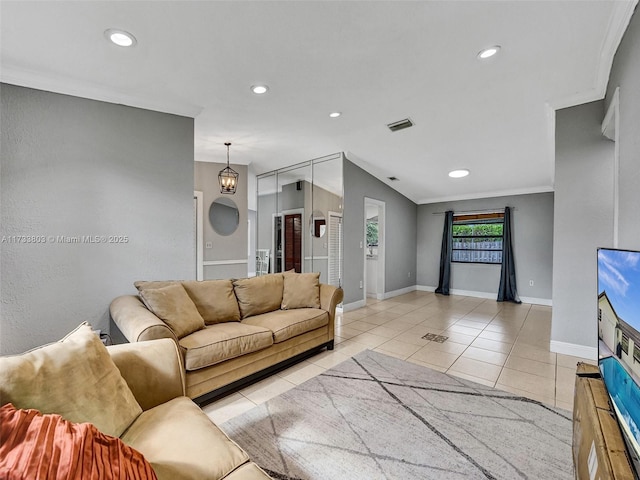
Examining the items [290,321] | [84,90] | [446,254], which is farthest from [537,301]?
[84,90]

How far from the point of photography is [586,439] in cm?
121

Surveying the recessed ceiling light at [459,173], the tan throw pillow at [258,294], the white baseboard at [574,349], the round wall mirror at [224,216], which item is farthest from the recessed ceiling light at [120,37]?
the white baseboard at [574,349]

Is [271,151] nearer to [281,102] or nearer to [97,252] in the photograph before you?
[281,102]

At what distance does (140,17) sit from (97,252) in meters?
2.06

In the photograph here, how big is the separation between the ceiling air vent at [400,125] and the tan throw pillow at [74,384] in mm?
3626

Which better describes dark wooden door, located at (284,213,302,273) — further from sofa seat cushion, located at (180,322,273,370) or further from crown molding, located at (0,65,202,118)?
sofa seat cushion, located at (180,322,273,370)

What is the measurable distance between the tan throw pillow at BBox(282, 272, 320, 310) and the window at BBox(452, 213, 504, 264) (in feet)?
15.2

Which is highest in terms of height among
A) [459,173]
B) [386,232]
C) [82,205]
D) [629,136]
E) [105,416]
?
[459,173]

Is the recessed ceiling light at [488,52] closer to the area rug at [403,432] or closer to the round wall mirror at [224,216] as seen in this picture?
the area rug at [403,432]

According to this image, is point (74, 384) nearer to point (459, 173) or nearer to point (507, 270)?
point (459, 173)

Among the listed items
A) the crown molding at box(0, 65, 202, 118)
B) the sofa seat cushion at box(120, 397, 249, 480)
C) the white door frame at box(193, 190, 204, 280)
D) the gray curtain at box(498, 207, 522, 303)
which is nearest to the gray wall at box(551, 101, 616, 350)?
the gray curtain at box(498, 207, 522, 303)

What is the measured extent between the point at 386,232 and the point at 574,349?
3545 mm

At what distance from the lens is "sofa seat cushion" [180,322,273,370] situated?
2.02 m

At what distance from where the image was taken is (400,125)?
368 centimetres
